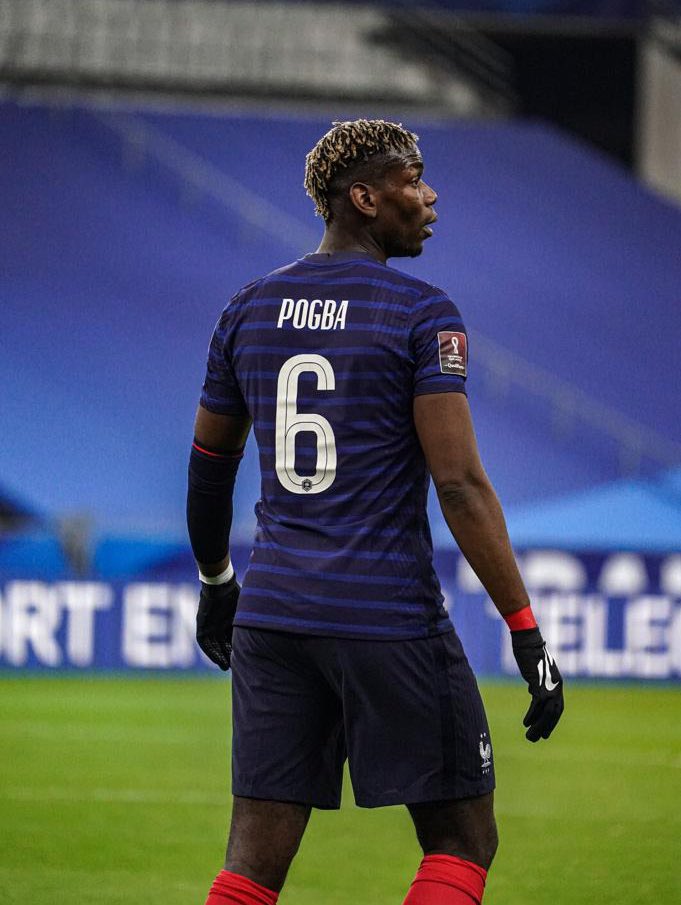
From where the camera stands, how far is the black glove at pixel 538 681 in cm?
318

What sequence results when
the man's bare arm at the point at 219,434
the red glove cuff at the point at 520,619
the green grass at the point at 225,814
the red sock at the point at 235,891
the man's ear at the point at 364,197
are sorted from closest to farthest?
the red sock at the point at 235,891
the red glove cuff at the point at 520,619
the man's ear at the point at 364,197
the man's bare arm at the point at 219,434
the green grass at the point at 225,814

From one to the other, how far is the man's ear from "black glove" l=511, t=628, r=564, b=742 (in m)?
0.92

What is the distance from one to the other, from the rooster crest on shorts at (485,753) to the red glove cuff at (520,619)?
9.0 inches

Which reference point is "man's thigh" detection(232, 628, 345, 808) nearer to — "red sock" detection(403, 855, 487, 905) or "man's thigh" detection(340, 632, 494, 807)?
"man's thigh" detection(340, 632, 494, 807)

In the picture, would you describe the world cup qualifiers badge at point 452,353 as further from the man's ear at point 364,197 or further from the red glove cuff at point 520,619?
the red glove cuff at point 520,619

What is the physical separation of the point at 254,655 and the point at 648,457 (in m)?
14.3

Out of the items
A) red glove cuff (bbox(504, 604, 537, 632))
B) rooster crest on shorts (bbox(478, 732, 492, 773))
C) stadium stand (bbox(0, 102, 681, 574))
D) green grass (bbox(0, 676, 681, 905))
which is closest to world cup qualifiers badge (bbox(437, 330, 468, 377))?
red glove cuff (bbox(504, 604, 537, 632))

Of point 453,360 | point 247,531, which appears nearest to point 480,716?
point 453,360

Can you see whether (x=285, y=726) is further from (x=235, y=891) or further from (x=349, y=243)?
(x=349, y=243)

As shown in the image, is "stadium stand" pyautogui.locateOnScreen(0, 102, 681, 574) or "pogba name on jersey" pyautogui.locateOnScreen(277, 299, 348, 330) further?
"stadium stand" pyautogui.locateOnScreen(0, 102, 681, 574)

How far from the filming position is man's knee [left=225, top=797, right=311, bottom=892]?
3.14 m

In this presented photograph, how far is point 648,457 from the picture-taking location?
17156 mm

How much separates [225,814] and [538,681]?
3.67 m

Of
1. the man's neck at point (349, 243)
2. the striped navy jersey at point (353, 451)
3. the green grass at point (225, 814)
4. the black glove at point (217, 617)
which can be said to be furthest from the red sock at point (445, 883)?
the green grass at point (225, 814)
